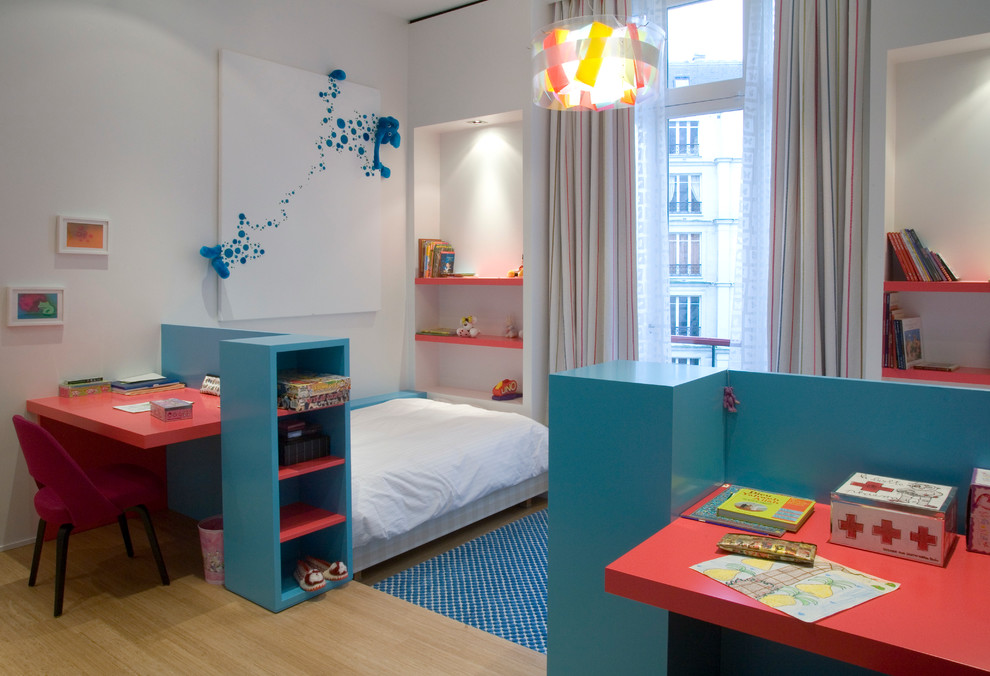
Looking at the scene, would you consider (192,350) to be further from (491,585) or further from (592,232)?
(592,232)

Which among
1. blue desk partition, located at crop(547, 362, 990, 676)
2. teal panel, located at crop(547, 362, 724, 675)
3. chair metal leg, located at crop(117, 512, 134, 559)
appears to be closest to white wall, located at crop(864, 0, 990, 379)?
blue desk partition, located at crop(547, 362, 990, 676)

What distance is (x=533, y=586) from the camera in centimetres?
302

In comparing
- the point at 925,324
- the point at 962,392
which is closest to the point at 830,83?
the point at 925,324

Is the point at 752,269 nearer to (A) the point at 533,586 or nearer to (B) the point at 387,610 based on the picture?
(A) the point at 533,586

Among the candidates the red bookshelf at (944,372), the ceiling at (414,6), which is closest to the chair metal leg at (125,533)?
the red bookshelf at (944,372)

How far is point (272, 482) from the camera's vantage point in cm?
259

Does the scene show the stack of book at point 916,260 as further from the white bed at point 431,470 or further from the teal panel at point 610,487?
the white bed at point 431,470

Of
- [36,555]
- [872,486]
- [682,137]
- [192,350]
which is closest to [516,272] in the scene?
[682,137]

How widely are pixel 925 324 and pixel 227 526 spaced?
127 inches

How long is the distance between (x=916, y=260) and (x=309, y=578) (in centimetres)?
293

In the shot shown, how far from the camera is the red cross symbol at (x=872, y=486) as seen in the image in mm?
1573

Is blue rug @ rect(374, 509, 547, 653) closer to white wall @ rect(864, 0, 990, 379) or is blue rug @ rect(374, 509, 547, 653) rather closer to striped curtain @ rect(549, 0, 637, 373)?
striped curtain @ rect(549, 0, 637, 373)

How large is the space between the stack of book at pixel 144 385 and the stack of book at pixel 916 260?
11.4 feet

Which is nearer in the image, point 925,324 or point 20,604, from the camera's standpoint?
point 20,604
